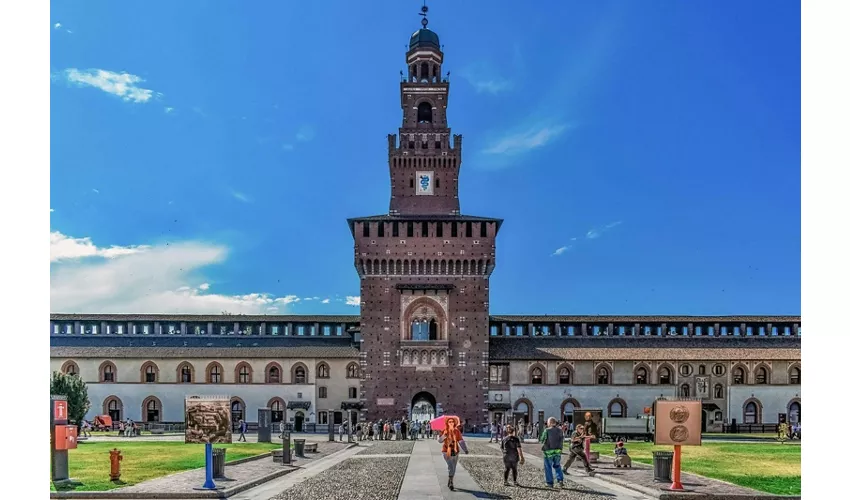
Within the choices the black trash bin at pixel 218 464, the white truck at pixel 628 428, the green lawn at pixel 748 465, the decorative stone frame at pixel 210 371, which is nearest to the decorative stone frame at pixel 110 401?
the decorative stone frame at pixel 210 371

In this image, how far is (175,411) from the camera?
202 feet

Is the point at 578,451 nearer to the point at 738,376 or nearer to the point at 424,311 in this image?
the point at 424,311

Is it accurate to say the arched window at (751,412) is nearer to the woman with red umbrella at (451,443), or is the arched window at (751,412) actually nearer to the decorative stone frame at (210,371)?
the decorative stone frame at (210,371)

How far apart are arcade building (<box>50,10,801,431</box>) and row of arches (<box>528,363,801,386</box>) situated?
3.7 inches

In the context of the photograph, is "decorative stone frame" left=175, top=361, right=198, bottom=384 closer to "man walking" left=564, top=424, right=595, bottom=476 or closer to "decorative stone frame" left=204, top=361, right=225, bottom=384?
"decorative stone frame" left=204, top=361, right=225, bottom=384

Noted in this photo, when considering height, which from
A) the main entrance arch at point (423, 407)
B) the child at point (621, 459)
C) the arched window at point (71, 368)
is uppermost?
the child at point (621, 459)

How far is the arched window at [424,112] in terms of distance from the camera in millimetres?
65625

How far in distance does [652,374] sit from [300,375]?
2694 centimetres

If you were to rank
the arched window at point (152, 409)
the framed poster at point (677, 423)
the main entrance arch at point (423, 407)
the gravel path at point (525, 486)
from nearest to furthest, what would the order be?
the gravel path at point (525, 486)
the framed poster at point (677, 423)
the main entrance arch at point (423, 407)
the arched window at point (152, 409)

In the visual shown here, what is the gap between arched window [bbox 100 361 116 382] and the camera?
6212cm

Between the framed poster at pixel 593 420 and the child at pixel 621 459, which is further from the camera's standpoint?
the framed poster at pixel 593 420

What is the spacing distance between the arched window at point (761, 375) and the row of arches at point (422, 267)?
2227 centimetres
